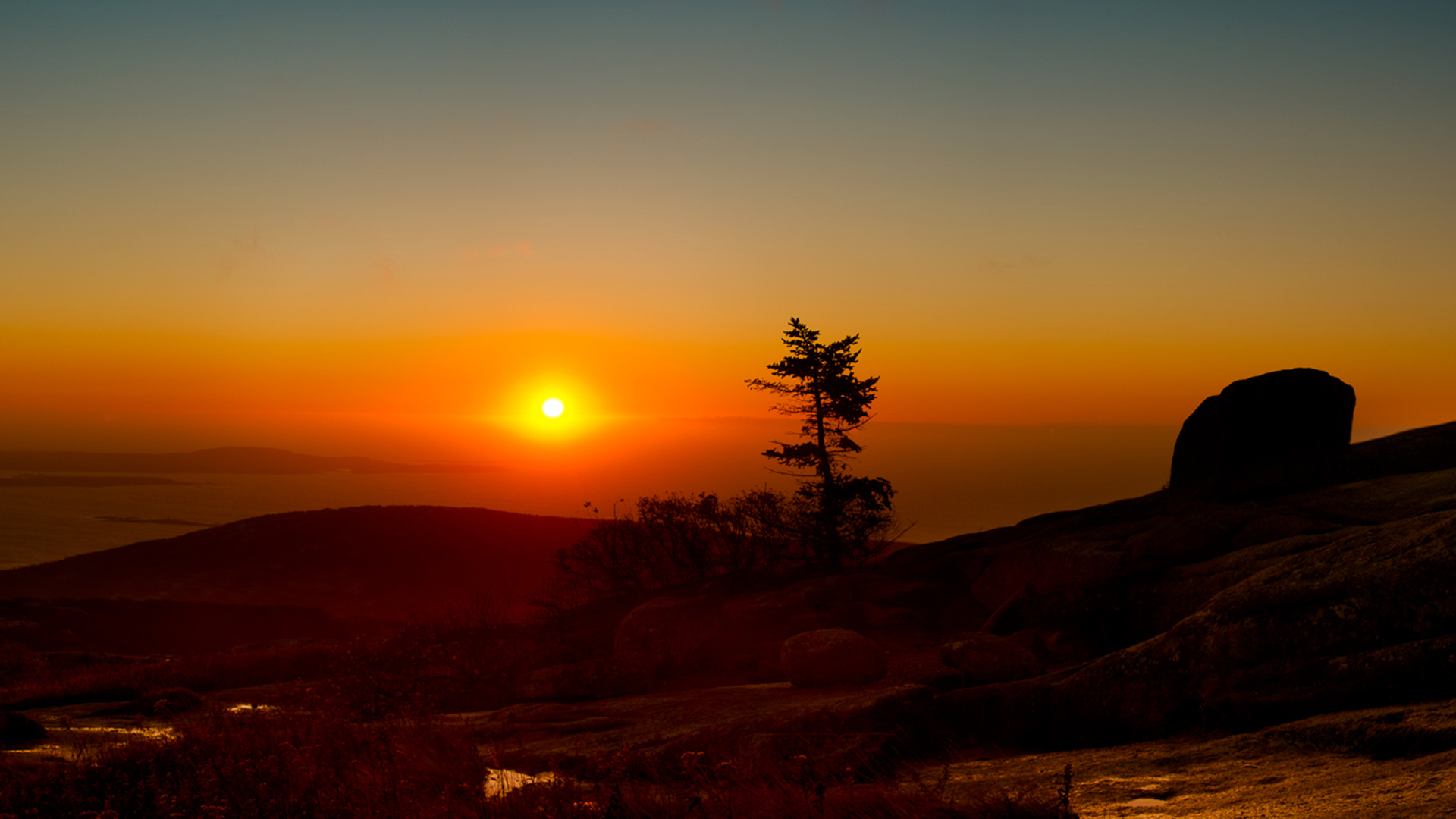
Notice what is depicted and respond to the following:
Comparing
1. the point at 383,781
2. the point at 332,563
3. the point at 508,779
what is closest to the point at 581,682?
the point at 508,779

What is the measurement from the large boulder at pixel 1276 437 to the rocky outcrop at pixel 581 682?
48.6 feet

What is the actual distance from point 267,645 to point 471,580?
110 feet

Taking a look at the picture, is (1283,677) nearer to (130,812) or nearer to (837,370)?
(130,812)

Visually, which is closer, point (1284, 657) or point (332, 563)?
point (1284, 657)

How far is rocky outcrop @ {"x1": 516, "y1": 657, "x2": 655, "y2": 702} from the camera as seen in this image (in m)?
17.0

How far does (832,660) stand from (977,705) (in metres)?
4.83

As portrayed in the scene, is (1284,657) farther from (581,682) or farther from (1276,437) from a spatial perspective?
(1276,437)

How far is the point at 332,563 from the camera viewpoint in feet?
220

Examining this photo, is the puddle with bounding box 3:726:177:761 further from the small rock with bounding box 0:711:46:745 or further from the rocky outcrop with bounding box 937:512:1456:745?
the rocky outcrop with bounding box 937:512:1456:745

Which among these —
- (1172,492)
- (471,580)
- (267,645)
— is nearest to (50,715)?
(267,645)

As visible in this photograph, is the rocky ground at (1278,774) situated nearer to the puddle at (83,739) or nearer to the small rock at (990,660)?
the small rock at (990,660)

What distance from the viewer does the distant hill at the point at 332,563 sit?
62719 millimetres

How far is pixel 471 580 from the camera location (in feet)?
218

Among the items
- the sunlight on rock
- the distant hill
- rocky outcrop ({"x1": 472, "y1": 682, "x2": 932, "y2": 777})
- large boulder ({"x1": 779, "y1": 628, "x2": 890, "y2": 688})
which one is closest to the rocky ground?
rocky outcrop ({"x1": 472, "y1": 682, "x2": 932, "y2": 777})
